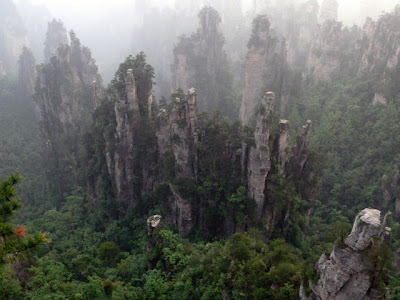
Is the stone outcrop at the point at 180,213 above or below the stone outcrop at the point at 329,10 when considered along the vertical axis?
below

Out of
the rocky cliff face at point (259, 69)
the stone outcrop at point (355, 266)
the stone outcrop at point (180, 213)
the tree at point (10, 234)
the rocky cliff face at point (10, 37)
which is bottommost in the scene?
the stone outcrop at point (180, 213)

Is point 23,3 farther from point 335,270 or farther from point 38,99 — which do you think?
point 335,270

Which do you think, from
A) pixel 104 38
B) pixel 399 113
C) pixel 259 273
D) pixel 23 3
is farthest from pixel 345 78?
pixel 23 3

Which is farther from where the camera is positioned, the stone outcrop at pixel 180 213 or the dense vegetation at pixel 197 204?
the stone outcrop at pixel 180 213

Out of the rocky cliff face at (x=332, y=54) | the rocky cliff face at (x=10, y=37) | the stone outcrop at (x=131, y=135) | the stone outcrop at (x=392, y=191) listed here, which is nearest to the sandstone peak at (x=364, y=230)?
the stone outcrop at (x=392, y=191)

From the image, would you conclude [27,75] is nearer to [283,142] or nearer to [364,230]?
[283,142]

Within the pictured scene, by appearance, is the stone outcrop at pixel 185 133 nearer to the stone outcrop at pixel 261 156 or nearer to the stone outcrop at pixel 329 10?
the stone outcrop at pixel 261 156
